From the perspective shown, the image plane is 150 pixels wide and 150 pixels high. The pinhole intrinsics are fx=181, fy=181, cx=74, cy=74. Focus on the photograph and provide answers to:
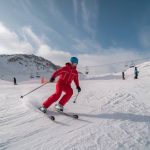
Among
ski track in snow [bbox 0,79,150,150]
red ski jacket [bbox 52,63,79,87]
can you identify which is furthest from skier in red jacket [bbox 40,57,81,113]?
ski track in snow [bbox 0,79,150,150]

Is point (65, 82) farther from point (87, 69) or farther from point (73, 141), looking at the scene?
point (87, 69)

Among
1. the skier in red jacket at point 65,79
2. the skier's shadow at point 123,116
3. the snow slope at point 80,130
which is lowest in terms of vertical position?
the snow slope at point 80,130

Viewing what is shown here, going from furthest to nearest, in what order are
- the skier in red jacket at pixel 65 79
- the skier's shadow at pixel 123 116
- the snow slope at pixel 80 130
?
1. the skier in red jacket at pixel 65 79
2. the skier's shadow at pixel 123 116
3. the snow slope at pixel 80 130

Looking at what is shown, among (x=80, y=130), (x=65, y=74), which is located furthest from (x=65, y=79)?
(x=80, y=130)

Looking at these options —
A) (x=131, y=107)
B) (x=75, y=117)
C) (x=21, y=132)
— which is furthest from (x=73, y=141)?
(x=131, y=107)

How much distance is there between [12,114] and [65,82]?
1725mm

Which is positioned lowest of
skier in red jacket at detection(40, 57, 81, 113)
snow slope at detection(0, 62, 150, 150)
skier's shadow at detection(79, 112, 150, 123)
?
snow slope at detection(0, 62, 150, 150)

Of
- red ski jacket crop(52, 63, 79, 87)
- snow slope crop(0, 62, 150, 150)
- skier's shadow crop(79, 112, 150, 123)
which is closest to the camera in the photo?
snow slope crop(0, 62, 150, 150)

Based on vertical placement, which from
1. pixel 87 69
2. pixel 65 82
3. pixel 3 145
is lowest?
pixel 3 145

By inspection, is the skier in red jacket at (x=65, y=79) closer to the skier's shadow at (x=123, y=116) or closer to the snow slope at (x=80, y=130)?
the snow slope at (x=80, y=130)

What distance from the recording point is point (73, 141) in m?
3.12

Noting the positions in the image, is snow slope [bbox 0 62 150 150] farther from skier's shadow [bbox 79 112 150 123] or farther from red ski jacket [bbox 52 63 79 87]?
red ski jacket [bbox 52 63 79 87]

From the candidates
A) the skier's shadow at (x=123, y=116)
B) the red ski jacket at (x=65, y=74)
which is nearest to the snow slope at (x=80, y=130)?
the skier's shadow at (x=123, y=116)

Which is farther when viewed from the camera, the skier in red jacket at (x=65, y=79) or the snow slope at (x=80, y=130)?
the skier in red jacket at (x=65, y=79)
